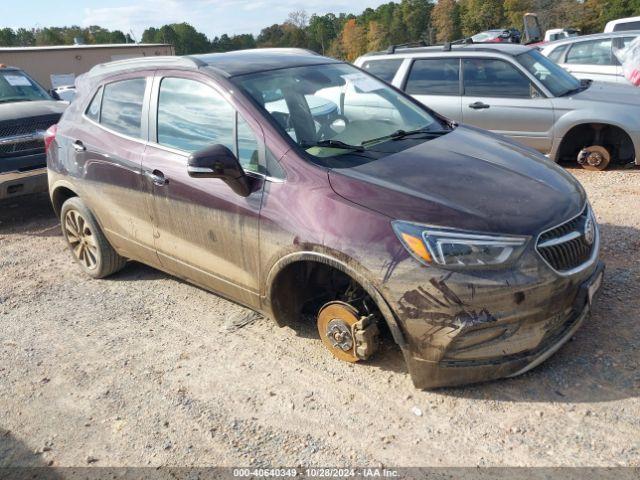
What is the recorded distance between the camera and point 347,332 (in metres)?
3.24

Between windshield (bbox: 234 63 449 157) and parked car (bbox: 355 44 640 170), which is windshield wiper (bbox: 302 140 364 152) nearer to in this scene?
windshield (bbox: 234 63 449 157)

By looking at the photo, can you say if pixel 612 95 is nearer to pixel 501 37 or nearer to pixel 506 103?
pixel 506 103

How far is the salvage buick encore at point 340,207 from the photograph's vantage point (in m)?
2.71

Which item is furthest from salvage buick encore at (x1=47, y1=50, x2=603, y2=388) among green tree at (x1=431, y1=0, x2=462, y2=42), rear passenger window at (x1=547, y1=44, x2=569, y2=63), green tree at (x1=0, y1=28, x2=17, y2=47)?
green tree at (x1=0, y1=28, x2=17, y2=47)

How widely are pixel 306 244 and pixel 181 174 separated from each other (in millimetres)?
1159

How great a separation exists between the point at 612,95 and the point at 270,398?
6071mm

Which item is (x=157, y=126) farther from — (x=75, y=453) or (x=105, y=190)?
(x=75, y=453)

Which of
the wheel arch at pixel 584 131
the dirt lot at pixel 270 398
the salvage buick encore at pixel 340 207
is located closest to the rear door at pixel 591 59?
the wheel arch at pixel 584 131

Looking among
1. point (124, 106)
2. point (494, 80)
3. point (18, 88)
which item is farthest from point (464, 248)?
point (18, 88)

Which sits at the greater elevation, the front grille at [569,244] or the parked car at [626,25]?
the parked car at [626,25]

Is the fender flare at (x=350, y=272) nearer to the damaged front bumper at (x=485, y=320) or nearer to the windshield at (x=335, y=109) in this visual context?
the damaged front bumper at (x=485, y=320)

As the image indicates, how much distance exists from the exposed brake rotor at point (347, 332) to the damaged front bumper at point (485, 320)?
1.08 ft

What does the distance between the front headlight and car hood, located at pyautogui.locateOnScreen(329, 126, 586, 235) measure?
5cm

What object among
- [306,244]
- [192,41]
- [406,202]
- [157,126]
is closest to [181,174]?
[157,126]
